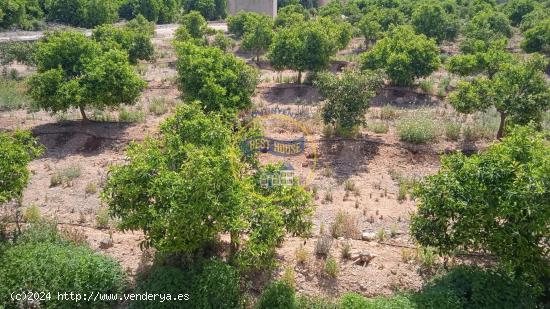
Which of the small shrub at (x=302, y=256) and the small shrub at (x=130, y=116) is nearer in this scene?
the small shrub at (x=302, y=256)

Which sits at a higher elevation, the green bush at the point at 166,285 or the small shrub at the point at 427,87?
the small shrub at the point at 427,87

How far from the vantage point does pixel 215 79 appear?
1608cm

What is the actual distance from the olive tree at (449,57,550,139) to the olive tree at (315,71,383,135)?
3441 mm

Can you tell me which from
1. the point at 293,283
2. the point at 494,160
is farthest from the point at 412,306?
the point at 494,160

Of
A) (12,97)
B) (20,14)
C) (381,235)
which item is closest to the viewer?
(381,235)

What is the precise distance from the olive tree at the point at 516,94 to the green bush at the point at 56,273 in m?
12.9

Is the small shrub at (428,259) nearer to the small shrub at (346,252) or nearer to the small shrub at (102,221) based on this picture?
the small shrub at (346,252)

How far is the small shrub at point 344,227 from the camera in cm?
1112

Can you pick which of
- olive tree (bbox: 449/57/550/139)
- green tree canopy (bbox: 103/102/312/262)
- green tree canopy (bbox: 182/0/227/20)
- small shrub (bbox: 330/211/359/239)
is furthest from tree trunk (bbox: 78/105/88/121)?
green tree canopy (bbox: 182/0/227/20)

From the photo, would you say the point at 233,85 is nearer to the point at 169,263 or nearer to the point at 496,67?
the point at 169,263

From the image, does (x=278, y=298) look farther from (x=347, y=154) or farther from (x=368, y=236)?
(x=347, y=154)

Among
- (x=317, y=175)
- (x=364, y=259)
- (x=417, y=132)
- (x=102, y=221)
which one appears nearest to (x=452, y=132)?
(x=417, y=132)

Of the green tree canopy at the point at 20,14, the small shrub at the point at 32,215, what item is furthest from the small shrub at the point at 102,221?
the green tree canopy at the point at 20,14

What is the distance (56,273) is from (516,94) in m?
14.4
